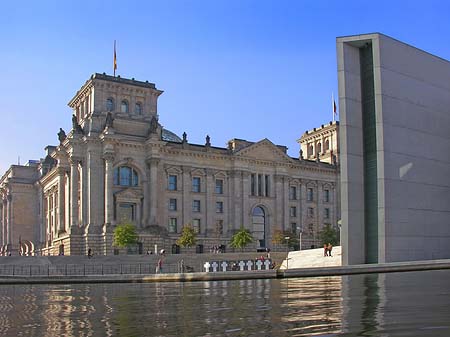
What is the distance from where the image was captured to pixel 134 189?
297 feet

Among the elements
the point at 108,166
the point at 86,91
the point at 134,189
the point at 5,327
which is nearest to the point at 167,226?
the point at 134,189

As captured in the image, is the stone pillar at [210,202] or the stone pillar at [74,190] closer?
the stone pillar at [74,190]

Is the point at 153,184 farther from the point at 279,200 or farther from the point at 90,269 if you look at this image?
the point at 90,269

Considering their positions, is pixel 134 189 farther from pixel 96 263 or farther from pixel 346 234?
pixel 346 234

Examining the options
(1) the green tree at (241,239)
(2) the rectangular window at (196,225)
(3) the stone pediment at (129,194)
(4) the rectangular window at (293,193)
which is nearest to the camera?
(3) the stone pediment at (129,194)

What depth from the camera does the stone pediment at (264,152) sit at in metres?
102

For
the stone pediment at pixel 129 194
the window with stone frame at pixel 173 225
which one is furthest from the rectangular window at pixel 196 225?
the stone pediment at pixel 129 194

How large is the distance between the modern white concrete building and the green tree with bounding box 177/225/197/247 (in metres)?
43.5

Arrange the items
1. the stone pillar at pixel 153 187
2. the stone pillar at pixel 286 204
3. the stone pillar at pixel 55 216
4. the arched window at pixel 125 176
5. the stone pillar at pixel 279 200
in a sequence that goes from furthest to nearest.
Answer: the stone pillar at pixel 286 204
the stone pillar at pixel 279 200
the stone pillar at pixel 55 216
the stone pillar at pixel 153 187
the arched window at pixel 125 176

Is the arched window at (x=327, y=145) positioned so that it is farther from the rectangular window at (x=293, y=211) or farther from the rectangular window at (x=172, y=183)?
the rectangular window at (x=172, y=183)

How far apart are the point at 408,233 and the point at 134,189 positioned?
2019 inches

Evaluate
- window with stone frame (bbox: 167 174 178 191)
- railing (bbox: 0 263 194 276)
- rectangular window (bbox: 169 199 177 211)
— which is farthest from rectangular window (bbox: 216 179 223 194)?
railing (bbox: 0 263 194 276)

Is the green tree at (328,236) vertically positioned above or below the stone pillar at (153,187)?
below

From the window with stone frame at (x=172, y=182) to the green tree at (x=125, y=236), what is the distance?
14727 millimetres
